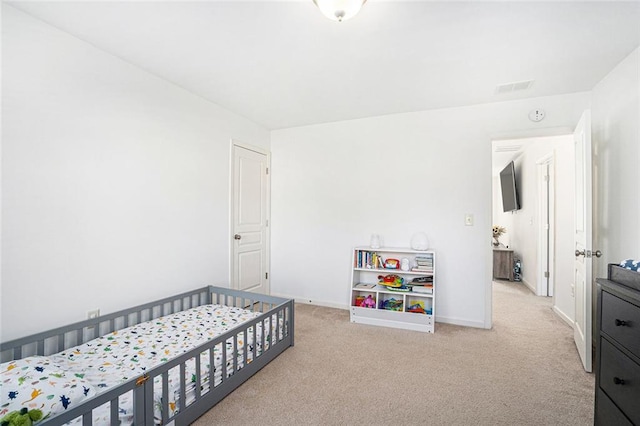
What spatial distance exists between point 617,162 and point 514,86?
1009 mm

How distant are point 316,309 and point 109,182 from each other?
8.34 feet

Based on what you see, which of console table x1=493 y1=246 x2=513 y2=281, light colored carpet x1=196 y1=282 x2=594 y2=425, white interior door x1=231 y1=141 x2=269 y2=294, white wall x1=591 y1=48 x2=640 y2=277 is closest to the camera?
light colored carpet x1=196 y1=282 x2=594 y2=425

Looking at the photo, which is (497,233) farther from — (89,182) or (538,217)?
(89,182)

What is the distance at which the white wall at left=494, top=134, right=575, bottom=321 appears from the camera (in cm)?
326

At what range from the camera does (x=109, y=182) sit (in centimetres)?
219

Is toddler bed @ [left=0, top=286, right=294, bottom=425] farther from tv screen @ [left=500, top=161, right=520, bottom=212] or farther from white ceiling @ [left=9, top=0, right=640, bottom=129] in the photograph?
tv screen @ [left=500, top=161, right=520, bottom=212]

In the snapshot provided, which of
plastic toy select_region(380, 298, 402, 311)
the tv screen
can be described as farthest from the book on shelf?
the tv screen

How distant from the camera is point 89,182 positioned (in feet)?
6.77

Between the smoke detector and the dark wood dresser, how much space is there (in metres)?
2.04

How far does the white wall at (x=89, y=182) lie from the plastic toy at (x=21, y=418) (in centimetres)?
86

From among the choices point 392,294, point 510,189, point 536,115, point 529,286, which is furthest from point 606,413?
point 510,189

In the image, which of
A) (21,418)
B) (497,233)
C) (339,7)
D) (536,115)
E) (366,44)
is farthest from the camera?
(497,233)

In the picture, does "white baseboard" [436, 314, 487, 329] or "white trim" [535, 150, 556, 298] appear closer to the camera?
"white baseboard" [436, 314, 487, 329]

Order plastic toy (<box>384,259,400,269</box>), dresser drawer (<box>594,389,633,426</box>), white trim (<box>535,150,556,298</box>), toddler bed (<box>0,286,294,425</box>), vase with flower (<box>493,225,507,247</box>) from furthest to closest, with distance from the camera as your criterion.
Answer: vase with flower (<box>493,225,507,247</box>)
white trim (<box>535,150,556,298</box>)
plastic toy (<box>384,259,400,269</box>)
toddler bed (<box>0,286,294,425</box>)
dresser drawer (<box>594,389,633,426</box>)
